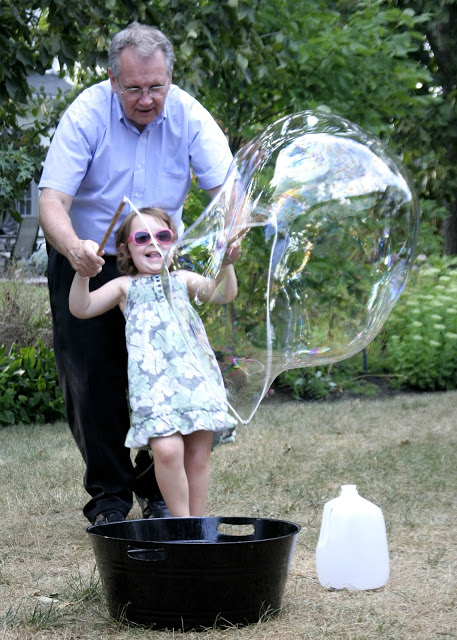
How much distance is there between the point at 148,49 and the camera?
111 inches

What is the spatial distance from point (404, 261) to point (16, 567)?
145 cm

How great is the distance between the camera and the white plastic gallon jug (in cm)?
259

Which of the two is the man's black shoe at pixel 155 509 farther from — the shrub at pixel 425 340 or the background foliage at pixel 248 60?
the shrub at pixel 425 340

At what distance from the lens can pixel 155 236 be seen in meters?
2.79

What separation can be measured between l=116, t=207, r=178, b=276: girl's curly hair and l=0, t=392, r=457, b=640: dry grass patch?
3.00 feet

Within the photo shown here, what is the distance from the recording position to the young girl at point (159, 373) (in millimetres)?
2844

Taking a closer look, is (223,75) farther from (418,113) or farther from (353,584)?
(353,584)

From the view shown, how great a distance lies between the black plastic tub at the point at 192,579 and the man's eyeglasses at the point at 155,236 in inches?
35.8

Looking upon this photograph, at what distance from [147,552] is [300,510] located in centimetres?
143

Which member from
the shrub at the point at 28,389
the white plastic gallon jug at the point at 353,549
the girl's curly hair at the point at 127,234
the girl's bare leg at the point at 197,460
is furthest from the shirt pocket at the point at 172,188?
the shrub at the point at 28,389

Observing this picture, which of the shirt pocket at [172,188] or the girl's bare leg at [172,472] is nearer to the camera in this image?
the girl's bare leg at [172,472]

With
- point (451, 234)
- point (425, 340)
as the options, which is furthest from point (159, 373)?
point (451, 234)

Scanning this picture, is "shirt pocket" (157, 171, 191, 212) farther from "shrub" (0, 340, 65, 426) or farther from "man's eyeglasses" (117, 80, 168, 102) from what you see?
"shrub" (0, 340, 65, 426)

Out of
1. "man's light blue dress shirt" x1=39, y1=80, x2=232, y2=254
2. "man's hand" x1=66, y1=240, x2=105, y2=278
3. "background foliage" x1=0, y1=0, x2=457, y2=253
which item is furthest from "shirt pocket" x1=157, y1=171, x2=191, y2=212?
"background foliage" x1=0, y1=0, x2=457, y2=253
